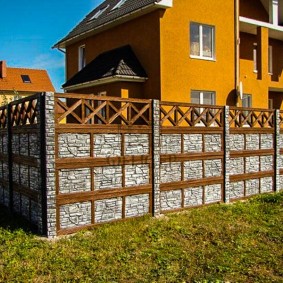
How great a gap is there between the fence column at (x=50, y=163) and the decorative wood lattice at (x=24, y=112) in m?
0.42

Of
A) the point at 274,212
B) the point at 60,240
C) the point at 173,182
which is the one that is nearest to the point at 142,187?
the point at 173,182

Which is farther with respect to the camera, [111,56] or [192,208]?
[111,56]

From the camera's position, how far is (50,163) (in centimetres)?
754

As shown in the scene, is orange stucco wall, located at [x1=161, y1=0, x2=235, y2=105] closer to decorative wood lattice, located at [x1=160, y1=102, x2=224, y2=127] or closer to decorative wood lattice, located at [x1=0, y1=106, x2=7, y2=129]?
decorative wood lattice, located at [x1=160, y1=102, x2=224, y2=127]

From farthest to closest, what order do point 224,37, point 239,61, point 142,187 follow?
1. point 239,61
2. point 224,37
3. point 142,187

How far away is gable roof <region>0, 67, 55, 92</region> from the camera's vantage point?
39844 millimetres

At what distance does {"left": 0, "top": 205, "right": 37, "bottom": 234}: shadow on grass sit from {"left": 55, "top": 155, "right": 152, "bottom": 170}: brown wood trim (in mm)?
1555

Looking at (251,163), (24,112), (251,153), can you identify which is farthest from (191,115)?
(24,112)

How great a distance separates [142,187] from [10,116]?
3.72 metres

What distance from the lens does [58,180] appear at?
7.65 metres

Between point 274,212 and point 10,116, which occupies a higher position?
point 10,116

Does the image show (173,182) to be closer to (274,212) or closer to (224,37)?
(274,212)

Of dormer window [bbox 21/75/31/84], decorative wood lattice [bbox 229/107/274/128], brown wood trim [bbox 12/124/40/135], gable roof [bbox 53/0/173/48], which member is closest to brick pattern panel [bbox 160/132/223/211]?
decorative wood lattice [bbox 229/107/274/128]

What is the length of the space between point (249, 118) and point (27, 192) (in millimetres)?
6894
